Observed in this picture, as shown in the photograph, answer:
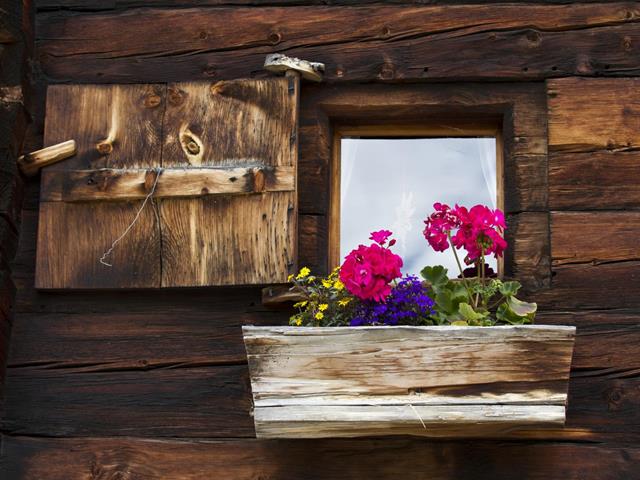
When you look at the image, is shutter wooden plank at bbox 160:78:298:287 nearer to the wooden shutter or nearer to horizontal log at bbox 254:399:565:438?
the wooden shutter

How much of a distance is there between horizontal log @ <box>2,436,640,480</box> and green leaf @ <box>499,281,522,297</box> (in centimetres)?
51

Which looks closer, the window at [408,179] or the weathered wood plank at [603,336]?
the weathered wood plank at [603,336]

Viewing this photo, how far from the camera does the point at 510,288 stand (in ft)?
11.8

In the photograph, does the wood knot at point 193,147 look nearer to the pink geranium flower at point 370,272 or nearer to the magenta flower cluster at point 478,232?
the pink geranium flower at point 370,272

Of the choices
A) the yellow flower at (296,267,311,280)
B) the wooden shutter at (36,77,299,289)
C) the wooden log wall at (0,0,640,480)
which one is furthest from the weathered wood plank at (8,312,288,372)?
the yellow flower at (296,267,311,280)

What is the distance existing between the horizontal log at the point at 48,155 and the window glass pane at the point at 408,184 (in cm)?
104

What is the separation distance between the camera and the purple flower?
3.50 meters

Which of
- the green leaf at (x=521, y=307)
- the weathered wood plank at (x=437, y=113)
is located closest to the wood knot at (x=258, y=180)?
the weathered wood plank at (x=437, y=113)

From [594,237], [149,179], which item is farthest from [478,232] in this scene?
[149,179]

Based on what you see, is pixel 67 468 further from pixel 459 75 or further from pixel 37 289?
pixel 459 75

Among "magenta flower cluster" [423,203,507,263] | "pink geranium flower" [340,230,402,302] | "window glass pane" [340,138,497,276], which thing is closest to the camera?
"pink geranium flower" [340,230,402,302]

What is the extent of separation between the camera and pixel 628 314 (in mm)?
3764

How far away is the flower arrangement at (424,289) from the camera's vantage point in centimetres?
351

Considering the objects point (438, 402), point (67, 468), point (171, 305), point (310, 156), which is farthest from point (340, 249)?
point (67, 468)
